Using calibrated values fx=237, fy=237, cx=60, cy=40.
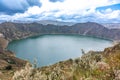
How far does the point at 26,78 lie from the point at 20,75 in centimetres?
80

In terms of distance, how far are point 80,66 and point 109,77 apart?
3.80 metres

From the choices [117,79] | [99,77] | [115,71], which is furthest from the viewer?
[99,77]

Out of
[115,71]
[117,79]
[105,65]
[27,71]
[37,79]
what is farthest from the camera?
[27,71]

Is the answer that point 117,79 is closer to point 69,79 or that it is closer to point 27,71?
point 69,79

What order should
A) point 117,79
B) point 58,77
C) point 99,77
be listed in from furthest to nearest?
point 58,77
point 99,77
point 117,79

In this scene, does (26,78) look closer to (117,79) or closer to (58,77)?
(58,77)

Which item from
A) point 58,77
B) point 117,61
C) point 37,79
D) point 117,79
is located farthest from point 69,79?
point 117,79

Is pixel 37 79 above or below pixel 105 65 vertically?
below

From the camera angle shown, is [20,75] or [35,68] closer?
[20,75]

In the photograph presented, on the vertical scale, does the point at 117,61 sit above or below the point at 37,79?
above

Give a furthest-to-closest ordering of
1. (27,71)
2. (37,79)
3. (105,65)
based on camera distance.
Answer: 1. (27,71)
2. (37,79)
3. (105,65)

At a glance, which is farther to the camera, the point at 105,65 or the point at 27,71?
the point at 27,71

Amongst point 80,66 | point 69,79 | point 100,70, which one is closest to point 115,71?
point 100,70

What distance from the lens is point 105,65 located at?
774cm
